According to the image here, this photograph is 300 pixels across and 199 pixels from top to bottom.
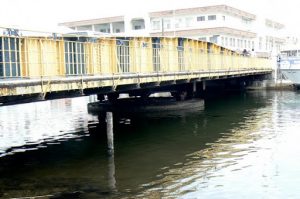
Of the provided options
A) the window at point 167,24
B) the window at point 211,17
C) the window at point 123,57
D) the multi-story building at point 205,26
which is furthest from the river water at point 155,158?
the window at point 167,24

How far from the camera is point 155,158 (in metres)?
18.4

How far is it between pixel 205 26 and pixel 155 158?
184 ft

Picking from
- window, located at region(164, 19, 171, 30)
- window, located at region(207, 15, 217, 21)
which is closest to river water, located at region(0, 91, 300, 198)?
window, located at region(207, 15, 217, 21)

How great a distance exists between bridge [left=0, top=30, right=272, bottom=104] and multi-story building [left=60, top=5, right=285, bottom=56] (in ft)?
109

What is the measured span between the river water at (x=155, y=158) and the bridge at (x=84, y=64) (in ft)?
10.6

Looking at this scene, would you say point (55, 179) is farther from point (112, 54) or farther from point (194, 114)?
point (194, 114)

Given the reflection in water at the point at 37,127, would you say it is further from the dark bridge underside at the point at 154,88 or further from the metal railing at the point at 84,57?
the metal railing at the point at 84,57

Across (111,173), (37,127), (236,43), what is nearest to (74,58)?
(111,173)

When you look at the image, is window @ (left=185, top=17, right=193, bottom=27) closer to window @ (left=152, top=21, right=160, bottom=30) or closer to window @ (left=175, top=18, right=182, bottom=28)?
window @ (left=175, top=18, right=182, bottom=28)

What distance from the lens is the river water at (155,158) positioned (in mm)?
13680

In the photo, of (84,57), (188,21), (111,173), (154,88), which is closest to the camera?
(111,173)

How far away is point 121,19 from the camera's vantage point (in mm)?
82938

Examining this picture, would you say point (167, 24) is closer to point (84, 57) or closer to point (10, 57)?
point (84, 57)

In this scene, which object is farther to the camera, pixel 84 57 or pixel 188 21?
pixel 188 21
